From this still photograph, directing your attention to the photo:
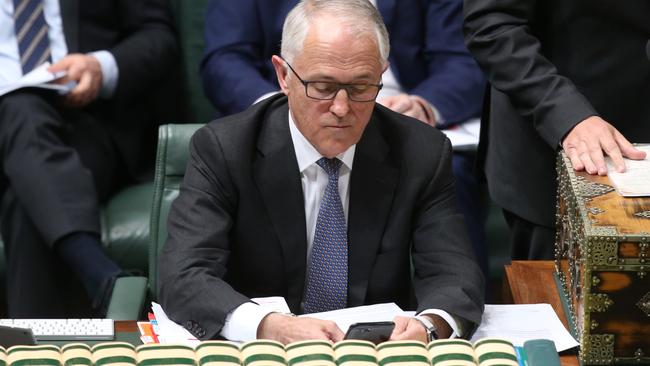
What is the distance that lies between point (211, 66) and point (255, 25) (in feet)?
0.63

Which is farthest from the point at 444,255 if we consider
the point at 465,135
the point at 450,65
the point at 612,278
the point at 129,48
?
the point at 129,48

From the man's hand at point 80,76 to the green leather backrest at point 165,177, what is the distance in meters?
0.92

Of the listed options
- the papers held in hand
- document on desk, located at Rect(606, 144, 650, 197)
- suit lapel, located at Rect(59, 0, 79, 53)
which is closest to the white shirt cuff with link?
document on desk, located at Rect(606, 144, 650, 197)

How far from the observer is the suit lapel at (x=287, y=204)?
238cm

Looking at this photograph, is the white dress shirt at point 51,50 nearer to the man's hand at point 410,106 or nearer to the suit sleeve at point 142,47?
the suit sleeve at point 142,47

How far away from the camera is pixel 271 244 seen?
2387 mm

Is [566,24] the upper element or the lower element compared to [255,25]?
upper

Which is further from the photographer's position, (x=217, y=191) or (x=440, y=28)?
(x=440, y=28)

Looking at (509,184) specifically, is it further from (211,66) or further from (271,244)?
(211,66)

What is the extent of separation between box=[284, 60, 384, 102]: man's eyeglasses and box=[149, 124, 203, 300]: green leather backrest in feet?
2.08

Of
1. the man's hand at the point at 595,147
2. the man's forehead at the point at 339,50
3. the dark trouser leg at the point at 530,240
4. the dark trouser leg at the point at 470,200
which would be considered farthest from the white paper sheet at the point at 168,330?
the dark trouser leg at the point at 470,200

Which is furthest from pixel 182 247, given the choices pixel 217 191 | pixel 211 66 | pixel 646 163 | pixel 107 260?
pixel 211 66

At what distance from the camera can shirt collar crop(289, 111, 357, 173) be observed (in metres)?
2.39

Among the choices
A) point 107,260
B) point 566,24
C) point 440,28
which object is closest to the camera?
point 566,24
